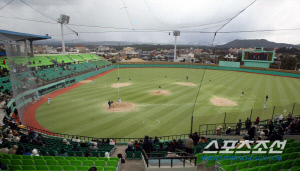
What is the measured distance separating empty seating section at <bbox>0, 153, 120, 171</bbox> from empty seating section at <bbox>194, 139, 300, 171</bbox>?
4.24 meters

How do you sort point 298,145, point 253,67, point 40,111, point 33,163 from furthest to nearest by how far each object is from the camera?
1. point 253,67
2. point 40,111
3. point 298,145
4. point 33,163

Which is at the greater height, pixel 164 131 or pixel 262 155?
pixel 262 155

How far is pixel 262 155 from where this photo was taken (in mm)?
8000

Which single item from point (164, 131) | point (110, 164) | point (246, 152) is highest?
point (246, 152)

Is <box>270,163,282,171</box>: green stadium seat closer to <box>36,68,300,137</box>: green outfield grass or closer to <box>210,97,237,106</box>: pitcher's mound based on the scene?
<box>36,68,300,137</box>: green outfield grass

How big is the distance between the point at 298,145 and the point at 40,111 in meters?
26.0

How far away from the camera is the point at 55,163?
25.5 feet

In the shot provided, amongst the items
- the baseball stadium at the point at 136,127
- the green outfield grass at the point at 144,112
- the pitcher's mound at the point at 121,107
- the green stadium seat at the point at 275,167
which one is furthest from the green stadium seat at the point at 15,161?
the pitcher's mound at the point at 121,107

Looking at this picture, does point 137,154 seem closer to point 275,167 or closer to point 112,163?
point 112,163

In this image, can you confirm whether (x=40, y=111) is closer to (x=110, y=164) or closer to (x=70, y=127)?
(x=70, y=127)

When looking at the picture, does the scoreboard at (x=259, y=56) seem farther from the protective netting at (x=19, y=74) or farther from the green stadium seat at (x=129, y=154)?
the protective netting at (x=19, y=74)

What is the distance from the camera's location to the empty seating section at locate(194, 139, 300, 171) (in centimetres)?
634

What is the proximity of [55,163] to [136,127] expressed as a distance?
1074 centimetres

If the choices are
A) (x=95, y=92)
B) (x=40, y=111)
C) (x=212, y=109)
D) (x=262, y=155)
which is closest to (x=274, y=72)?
(x=212, y=109)
